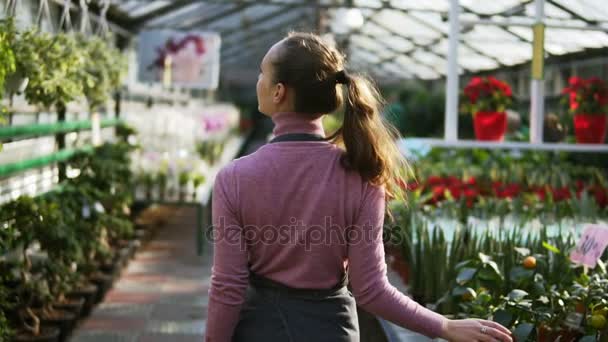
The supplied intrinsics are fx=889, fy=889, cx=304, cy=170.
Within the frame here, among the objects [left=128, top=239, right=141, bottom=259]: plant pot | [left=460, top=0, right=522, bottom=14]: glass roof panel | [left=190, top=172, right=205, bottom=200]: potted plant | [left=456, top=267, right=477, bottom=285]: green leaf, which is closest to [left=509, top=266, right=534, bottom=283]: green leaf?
[left=456, top=267, right=477, bottom=285]: green leaf

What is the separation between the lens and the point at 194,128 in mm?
9023

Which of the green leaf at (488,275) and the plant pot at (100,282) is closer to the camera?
the green leaf at (488,275)

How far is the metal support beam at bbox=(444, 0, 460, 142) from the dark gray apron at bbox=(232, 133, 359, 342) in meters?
2.67

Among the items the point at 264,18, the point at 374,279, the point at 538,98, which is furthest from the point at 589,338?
the point at 264,18

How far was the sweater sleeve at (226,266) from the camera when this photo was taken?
158 cm

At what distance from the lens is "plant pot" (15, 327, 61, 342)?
351 centimetres

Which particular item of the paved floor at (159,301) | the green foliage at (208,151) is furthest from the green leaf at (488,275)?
the green foliage at (208,151)

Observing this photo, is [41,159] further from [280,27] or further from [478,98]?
[280,27]

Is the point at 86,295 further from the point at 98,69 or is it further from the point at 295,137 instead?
the point at 295,137

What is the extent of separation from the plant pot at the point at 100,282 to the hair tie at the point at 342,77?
3.66 metres

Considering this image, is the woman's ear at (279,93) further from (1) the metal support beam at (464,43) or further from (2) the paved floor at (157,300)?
(1) the metal support beam at (464,43)

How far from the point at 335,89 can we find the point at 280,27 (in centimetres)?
1720

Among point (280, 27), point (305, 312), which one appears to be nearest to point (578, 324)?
point (305, 312)

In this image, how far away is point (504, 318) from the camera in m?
Answer: 2.21
